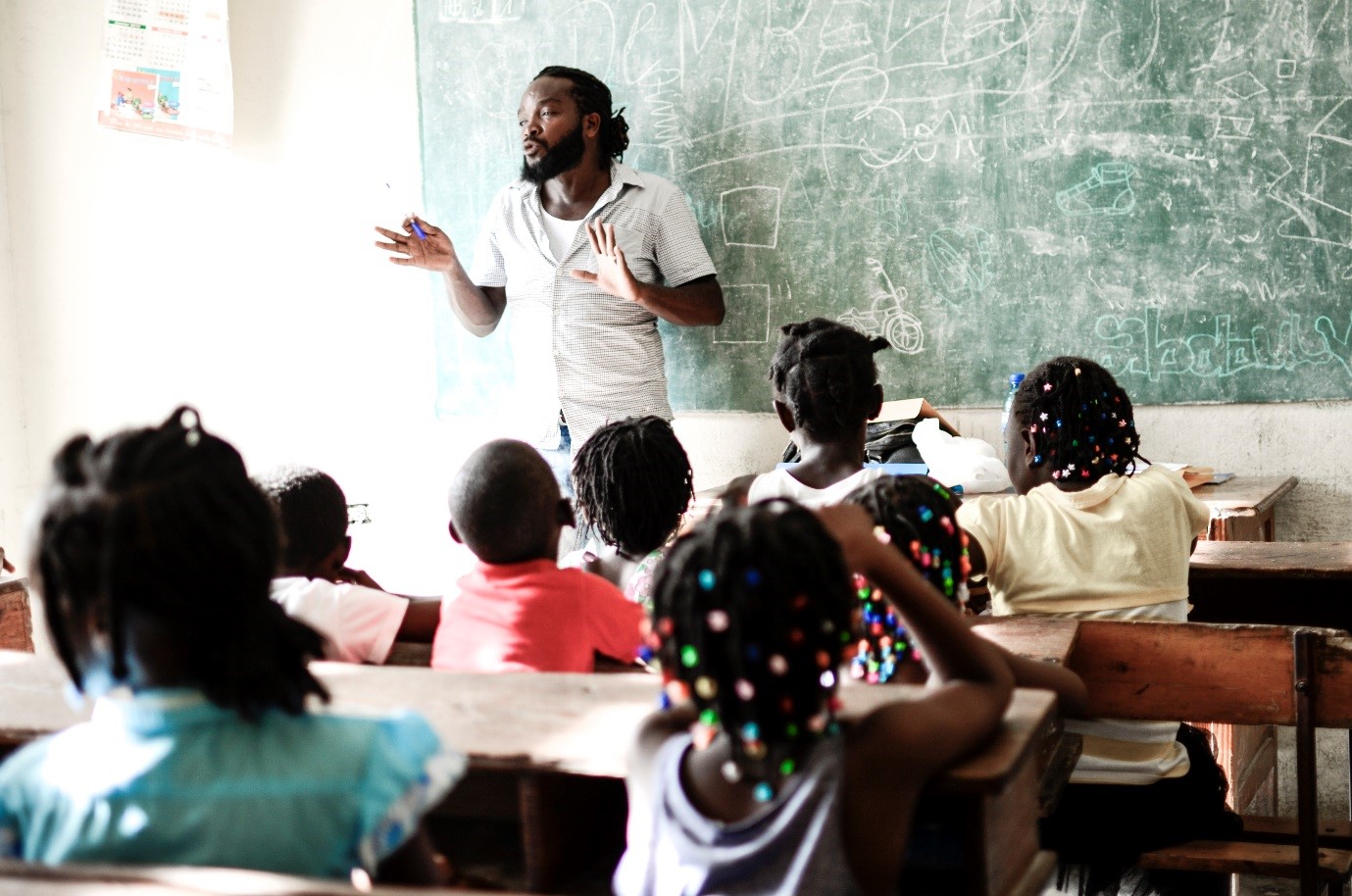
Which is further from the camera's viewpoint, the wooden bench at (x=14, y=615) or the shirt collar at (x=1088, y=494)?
the wooden bench at (x=14, y=615)

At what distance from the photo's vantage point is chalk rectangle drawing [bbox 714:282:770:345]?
414cm

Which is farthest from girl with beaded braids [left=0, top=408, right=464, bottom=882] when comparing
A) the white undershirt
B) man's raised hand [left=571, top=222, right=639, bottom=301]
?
the white undershirt

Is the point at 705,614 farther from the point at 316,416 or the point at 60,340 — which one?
the point at 60,340

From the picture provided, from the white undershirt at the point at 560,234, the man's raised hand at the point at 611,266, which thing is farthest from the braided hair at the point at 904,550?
the white undershirt at the point at 560,234

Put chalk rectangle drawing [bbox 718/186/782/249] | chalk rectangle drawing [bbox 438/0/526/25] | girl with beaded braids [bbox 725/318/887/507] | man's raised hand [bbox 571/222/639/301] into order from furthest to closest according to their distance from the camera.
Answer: chalk rectangle drawing [bbox 438/0/526/25] < chalk rectangle drawing [bbox 718/186/782/249] < man's raised hand [bbox 571/222/639/301] < girl with beaded braids [bbox 725/318/887/507]

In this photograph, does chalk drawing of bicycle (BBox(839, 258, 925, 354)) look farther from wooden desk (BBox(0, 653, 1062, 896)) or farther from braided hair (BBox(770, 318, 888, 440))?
wooden desk (BBox(0, 653, 1062, 896))

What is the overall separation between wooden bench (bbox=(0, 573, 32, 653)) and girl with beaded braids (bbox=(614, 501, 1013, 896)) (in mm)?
2240

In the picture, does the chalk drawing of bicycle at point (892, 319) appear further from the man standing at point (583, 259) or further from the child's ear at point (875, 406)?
the child's ear at point (875, 406)

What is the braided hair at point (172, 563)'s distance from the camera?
1.17 meters

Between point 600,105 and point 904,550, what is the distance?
8.68ft

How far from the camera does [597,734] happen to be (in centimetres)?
151

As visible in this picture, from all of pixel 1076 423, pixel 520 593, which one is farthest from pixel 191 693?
pixel 1076 423

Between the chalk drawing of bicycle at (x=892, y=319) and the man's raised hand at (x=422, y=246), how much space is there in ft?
4.07

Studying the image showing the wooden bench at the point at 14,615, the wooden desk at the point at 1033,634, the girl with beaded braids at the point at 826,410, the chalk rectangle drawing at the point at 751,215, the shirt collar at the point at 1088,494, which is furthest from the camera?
the chalk rectangle drawing at the point at 751,215
